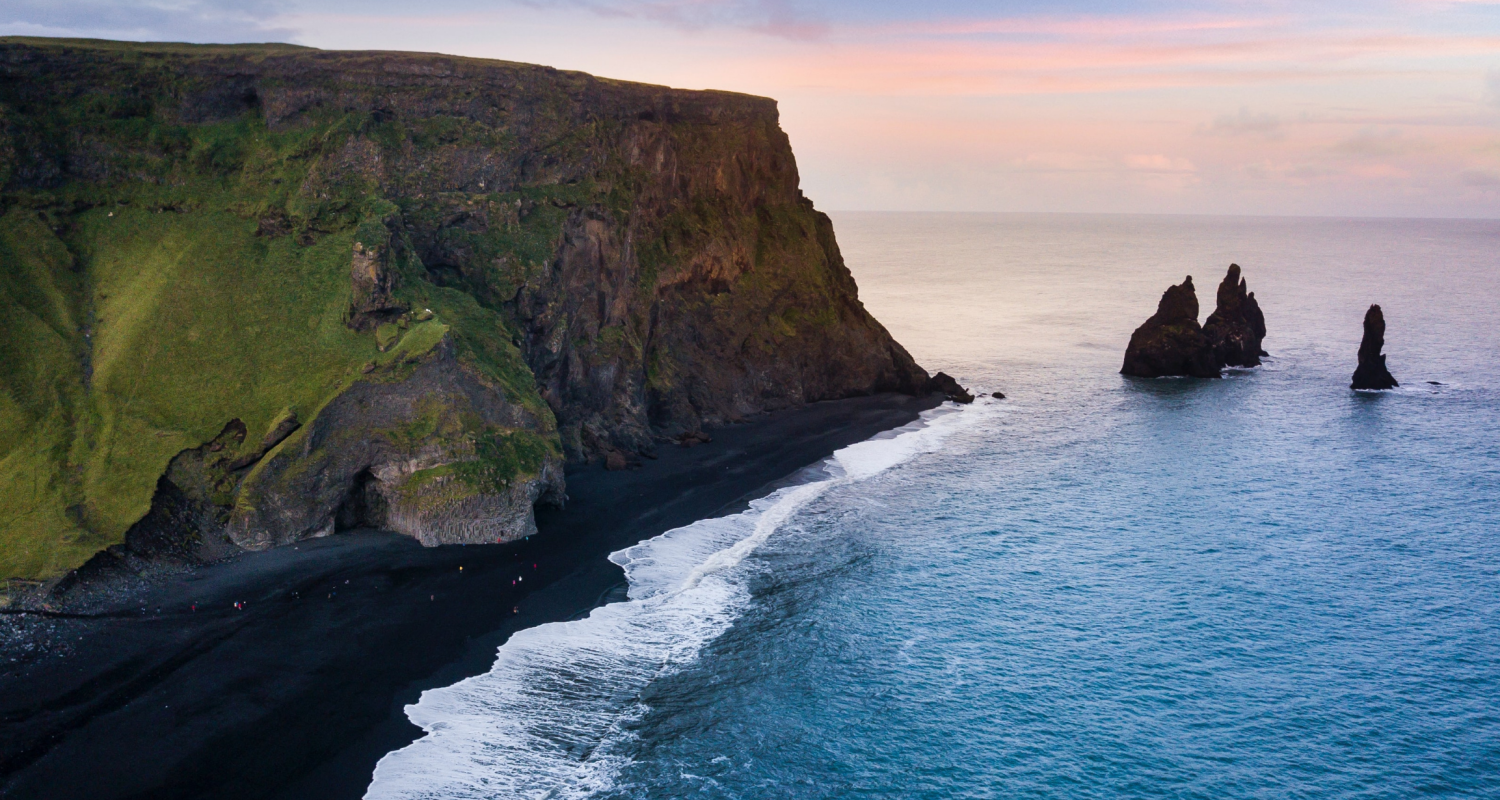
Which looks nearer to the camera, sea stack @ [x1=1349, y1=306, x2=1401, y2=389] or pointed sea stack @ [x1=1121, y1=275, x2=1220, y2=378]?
sea stack @ [x1=1349, y1=306, x2=1401, y2=389]

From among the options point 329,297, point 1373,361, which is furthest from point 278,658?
point 1373,361

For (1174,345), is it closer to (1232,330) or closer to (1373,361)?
(1232,330)

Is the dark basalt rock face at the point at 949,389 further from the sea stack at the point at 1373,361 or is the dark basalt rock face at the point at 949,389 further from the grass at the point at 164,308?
the grass at the point at 164,308

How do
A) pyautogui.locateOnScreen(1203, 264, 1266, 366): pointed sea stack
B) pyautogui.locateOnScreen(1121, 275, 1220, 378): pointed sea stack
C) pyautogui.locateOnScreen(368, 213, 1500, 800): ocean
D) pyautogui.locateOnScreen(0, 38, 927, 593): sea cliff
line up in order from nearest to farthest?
pyautogui.locateOnScreen(368, 213, 1500, 800): ocean
pyautogui.locateOnScreen(0, 38, 927, 593): sea cliff
pyautogui.locateOnScreen(1121, 275, 1220, 378): pointed sea stack
pyautogui.locateOnScreen(1203, 264, 1266, 366): pointed sea stack

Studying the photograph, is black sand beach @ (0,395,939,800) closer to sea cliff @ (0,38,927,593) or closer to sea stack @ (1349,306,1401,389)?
sea cliff @ (0,38,927,593)

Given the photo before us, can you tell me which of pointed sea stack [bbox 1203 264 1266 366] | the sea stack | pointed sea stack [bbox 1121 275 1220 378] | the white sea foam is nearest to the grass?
the white sea foam

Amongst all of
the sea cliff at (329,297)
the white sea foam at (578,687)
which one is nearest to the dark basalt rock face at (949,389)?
the sea cliff at (329,297)
